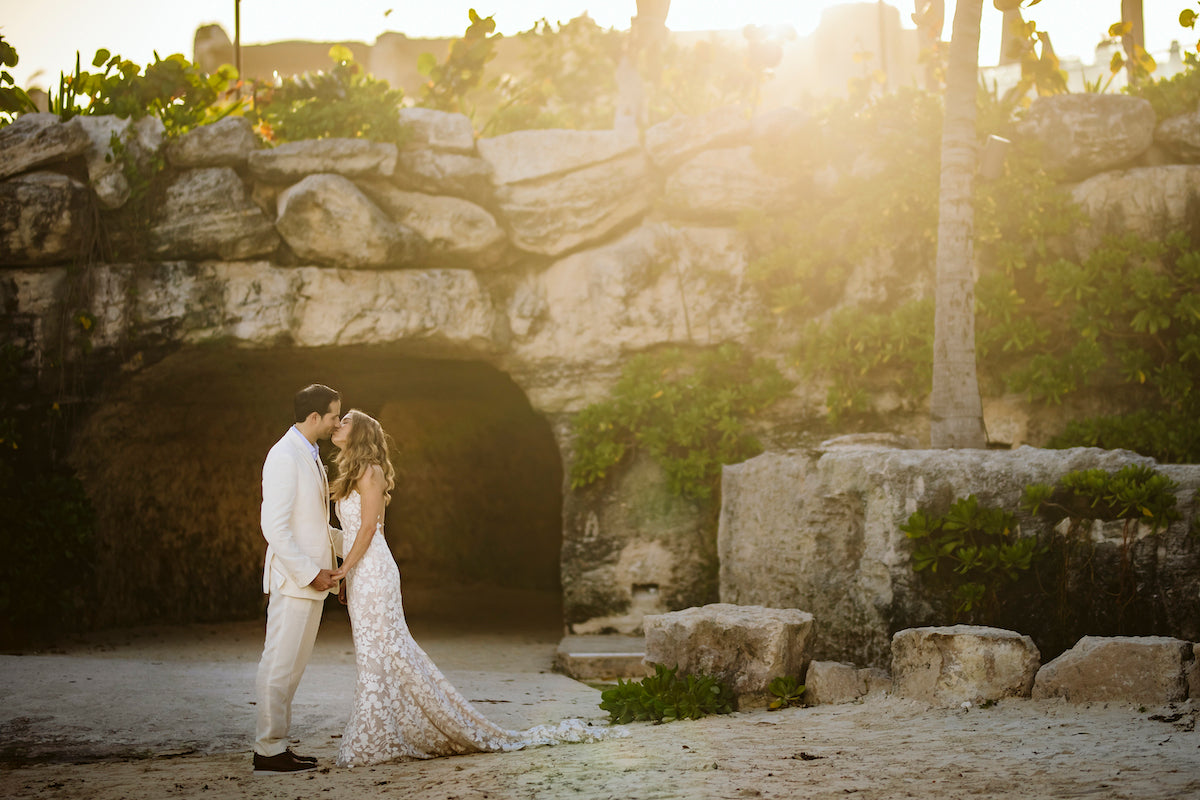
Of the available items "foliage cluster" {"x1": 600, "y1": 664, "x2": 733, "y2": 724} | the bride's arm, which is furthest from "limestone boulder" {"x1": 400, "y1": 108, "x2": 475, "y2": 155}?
"foliage cluster" {"x1": 600, "y1": 664, "x2": 733, "y2": 724}

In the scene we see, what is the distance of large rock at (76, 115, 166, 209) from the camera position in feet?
34.3

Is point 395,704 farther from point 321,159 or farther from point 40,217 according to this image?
point 40,217

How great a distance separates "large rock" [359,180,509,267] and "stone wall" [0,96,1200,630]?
0.02 m

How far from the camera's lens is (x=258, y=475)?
13.5 m

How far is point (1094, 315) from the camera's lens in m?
9.95

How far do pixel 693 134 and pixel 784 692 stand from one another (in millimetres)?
7121

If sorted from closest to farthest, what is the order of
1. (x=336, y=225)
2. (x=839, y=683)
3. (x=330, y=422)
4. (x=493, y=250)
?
(x=330, y=422) < (x=839, y=683) < (x=336, y=225) < (x=493, y=250)

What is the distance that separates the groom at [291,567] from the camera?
530cm

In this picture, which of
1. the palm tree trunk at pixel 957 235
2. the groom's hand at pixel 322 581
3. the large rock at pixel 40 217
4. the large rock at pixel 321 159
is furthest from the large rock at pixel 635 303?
the groom's hand at pixel 322 581

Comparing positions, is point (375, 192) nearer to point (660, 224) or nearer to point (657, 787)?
point (660, 224)

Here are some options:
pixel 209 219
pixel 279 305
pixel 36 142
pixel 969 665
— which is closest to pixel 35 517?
pixel 279 305

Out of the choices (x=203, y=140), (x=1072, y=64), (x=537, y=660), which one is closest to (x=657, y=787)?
(x=537, y=660)

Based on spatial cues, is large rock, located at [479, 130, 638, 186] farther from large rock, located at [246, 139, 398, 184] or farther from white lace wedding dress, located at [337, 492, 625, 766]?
white lace wedding dress, located at [337, 492, 625, 766]

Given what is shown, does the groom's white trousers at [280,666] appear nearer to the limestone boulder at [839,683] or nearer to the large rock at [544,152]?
the limestone boulder at [839,683]
